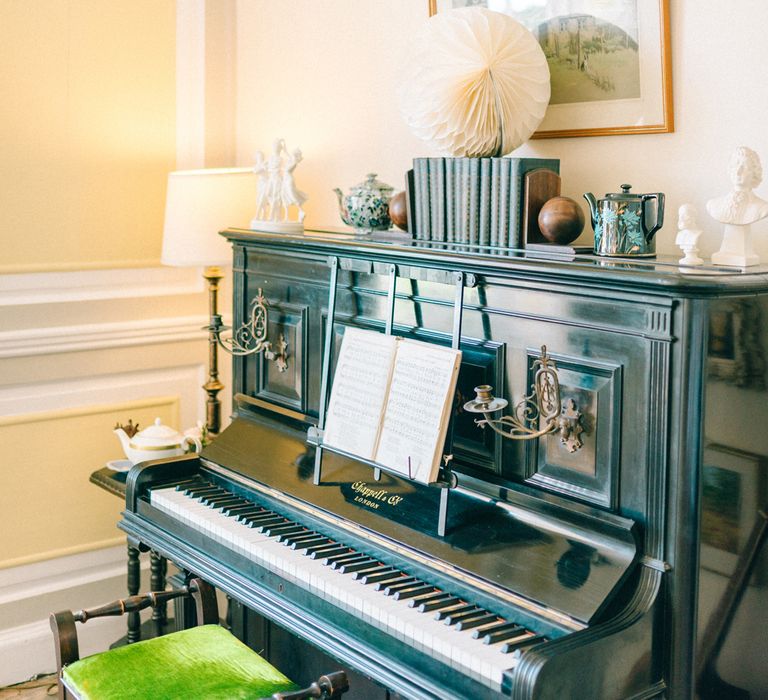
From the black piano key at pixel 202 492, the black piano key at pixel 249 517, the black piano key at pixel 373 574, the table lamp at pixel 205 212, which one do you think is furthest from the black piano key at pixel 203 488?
the black piano key at pixel 373 574

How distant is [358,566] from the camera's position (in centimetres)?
207

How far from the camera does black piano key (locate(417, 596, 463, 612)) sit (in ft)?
6.09

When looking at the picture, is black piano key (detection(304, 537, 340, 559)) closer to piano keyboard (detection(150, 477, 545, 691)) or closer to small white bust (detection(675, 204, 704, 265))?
piano keyboard (detection(150, 477, 545, 691))

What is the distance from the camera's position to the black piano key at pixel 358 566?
205cm

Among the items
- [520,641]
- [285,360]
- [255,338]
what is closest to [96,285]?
[255,338]

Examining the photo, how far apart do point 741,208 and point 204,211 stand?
1816 millimetres

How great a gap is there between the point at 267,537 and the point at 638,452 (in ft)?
3.04

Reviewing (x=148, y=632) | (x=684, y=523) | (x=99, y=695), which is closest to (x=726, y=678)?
(x=684, y=523)

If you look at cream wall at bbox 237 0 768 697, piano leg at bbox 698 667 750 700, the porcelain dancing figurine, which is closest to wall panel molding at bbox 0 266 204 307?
cream wall at bbox 237 0 768 697

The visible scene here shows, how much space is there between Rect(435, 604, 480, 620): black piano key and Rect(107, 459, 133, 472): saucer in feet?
5.44

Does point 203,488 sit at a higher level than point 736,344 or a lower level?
lower

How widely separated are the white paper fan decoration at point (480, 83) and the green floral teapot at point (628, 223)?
1.23 feet

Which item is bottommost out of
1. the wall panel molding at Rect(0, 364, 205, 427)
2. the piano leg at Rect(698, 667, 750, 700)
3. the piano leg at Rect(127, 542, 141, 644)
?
the piano leg at Rect(127, 542, 141, 644)

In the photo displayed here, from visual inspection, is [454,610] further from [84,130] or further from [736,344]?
[84,130]
